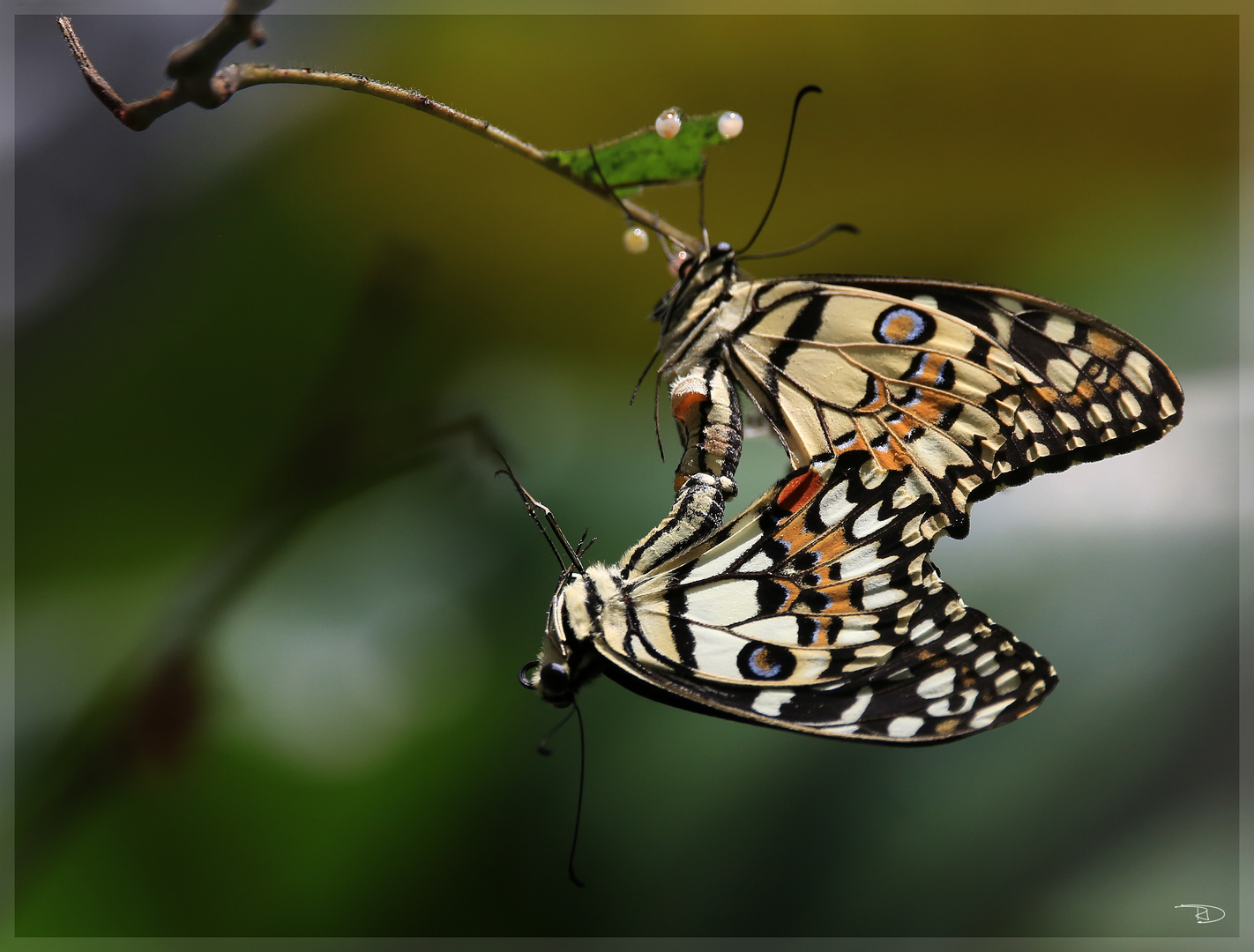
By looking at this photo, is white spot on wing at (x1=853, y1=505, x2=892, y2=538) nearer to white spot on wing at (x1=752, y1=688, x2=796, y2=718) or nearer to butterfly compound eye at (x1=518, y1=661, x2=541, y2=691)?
white spot on wing at (x1=752, y1=688, x2=796, y2=718)

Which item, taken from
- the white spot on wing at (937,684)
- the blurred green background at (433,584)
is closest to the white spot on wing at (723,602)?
the white spot on wing at (937,684)

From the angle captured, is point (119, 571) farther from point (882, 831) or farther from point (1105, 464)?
point (1105, 464)

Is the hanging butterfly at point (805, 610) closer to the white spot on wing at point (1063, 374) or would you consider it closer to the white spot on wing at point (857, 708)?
the white spot on wing at point (857, 708)
